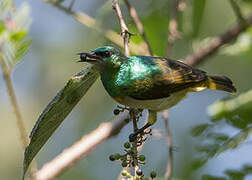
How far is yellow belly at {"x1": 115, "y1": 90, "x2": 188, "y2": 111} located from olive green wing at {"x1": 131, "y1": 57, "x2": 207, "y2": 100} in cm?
3

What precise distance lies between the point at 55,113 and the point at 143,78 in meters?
0.95

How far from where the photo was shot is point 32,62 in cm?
772

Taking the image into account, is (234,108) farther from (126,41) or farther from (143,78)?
(126,41)

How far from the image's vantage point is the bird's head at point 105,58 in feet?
9.54

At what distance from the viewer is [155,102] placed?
3221 millimetres

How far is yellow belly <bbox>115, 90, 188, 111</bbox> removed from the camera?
3018 millimetres

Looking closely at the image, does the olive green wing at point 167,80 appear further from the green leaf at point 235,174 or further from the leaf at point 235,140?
the green leaf at point 235,174

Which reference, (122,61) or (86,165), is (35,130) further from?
(86,165)

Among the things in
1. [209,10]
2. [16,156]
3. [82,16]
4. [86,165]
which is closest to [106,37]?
[82,16]

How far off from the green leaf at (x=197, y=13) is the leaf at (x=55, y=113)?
2.00m

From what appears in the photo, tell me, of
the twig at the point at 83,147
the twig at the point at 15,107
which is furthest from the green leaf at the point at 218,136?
the twig at the point at 15,107

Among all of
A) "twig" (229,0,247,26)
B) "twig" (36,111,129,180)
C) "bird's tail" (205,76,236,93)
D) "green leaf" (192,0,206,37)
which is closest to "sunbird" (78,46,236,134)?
"bird's tail" (205,76,236,93)

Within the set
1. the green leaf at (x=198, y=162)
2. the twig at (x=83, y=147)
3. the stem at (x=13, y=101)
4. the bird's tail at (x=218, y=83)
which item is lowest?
the green leaf at (x=198, y=162)

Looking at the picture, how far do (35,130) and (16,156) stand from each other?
489 cm
